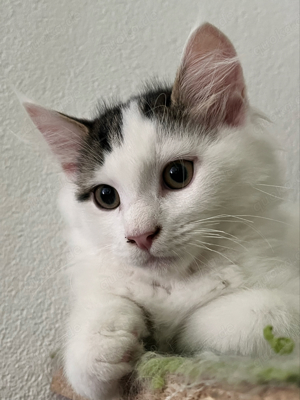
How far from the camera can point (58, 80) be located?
1743 mm

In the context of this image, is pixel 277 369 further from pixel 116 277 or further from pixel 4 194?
pixel 4 194

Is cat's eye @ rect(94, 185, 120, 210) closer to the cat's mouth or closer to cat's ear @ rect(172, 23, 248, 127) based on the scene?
the cat's mouth

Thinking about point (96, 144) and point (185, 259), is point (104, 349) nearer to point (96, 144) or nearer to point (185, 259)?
point (185, 259)

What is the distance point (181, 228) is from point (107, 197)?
0.87ft

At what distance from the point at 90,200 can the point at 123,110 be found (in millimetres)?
282

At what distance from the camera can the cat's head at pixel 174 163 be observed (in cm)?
89

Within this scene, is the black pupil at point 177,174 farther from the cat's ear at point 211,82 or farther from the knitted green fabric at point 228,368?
the knitted green fabric at point 228,368

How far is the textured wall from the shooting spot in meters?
1.57

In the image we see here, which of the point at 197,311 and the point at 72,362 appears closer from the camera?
the point at 72,362

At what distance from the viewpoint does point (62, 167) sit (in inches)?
49.6

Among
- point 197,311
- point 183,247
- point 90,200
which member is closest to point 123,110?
point 90,200

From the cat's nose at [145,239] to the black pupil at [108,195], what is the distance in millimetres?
191

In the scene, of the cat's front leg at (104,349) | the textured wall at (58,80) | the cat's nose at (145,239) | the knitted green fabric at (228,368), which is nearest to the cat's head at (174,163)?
the cat's nose at (145,239)

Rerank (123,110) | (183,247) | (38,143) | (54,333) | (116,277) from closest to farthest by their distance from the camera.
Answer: (183,247), (116,277), (123,110), (38,143), (54,333)
